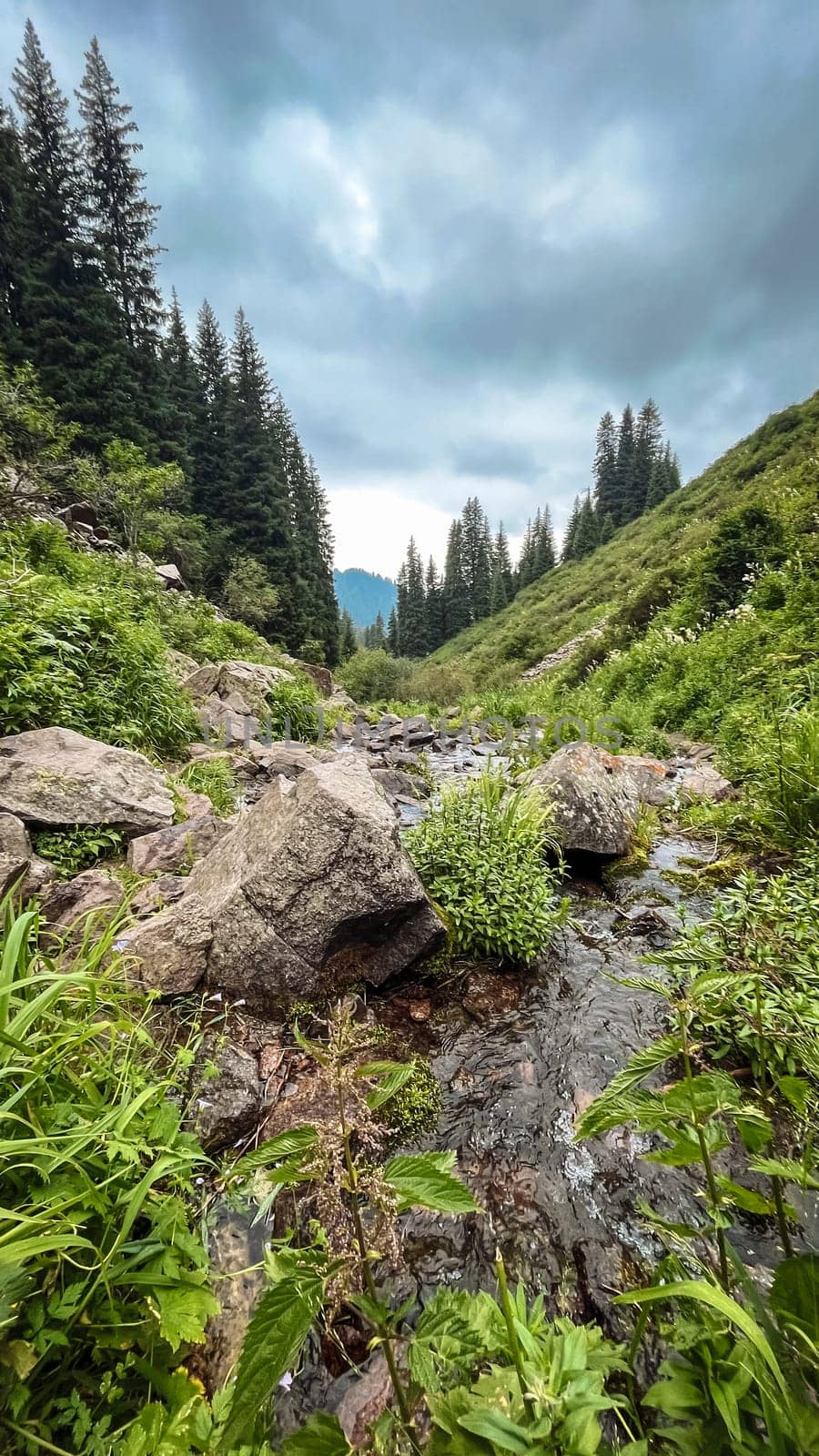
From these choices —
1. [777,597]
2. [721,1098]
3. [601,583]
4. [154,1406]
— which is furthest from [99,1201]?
[601,583]

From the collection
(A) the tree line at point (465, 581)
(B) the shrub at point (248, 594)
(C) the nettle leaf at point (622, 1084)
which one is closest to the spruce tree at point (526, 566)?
(A) the tree line at point (465, 581)

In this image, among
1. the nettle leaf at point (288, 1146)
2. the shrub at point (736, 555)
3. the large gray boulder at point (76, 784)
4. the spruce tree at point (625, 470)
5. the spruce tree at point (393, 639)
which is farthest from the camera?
the spruce tree at point (393, 639)

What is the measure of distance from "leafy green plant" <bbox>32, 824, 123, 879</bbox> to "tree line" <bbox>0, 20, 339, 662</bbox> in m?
17.8

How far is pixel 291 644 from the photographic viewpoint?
2952cm

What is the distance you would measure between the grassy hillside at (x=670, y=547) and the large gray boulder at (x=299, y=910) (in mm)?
13738

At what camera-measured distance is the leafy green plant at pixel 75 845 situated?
345 centimetres

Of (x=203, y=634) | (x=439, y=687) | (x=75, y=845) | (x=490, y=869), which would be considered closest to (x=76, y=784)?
(x=75, y=845)

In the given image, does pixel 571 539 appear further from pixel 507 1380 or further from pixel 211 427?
pixel 507 1380

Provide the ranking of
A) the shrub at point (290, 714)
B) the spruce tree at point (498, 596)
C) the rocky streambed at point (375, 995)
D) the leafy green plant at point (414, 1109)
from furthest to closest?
the spruce tree at point (498, 596), the shrub at point (290, 714), the leafy green plant at point (414, 1109), the rocky streambed at point (375, 995)

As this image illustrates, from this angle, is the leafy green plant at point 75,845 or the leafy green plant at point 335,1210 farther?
the leafy green plant at point 75,845

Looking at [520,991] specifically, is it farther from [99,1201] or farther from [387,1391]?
[99,1201]

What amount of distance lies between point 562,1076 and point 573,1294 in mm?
989

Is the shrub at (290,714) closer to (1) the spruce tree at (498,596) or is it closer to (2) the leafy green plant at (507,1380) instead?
(2) the leafy green plant at (507,1380)

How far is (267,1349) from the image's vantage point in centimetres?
93
